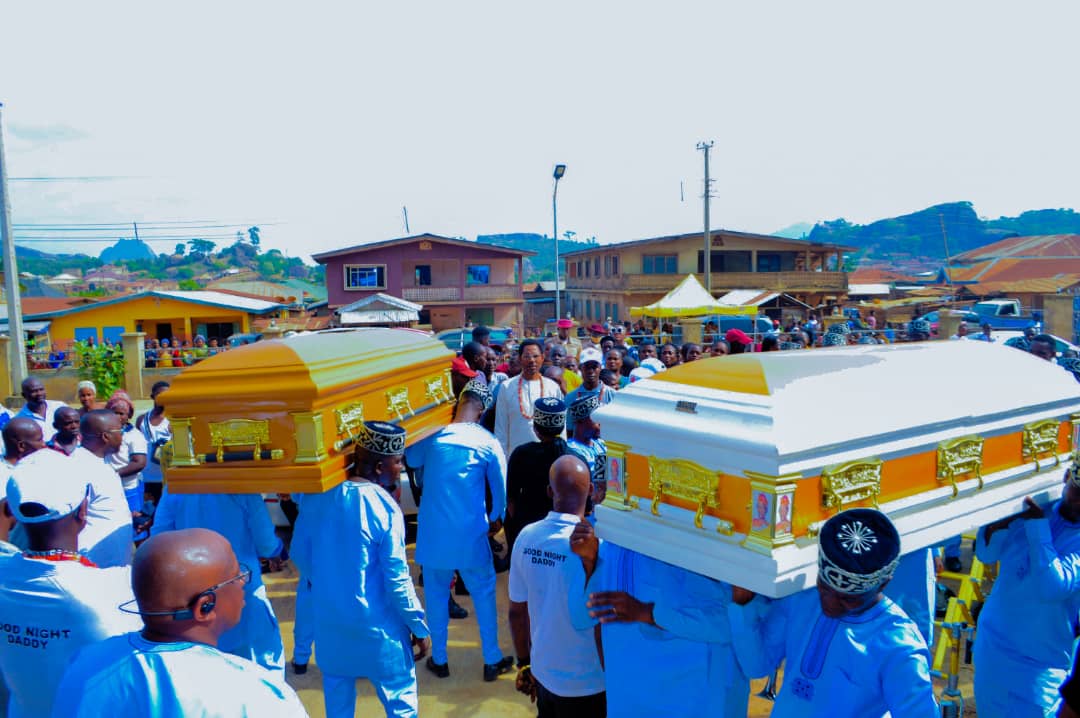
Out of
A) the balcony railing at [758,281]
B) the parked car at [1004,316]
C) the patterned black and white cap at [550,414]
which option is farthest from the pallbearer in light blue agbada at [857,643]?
the balcony railing at [758,281]

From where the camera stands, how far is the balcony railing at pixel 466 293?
3069 centimetres

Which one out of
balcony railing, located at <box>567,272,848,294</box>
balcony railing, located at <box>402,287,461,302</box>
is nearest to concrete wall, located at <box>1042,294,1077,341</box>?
balcony railing, located at <box>567,272,848,294</box>

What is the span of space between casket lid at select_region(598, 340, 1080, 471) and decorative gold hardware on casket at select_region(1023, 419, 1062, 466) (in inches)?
2.5

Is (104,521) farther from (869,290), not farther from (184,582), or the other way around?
(869,290)

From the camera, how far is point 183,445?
128 inches

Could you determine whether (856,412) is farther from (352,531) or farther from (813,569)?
(352,531)

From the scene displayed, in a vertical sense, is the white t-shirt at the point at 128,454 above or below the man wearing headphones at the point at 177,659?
below

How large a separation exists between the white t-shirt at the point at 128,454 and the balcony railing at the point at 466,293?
24610 mm

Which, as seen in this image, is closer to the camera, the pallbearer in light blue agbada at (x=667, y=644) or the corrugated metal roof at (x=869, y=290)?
the pallbearer in light blue agbada at (x=667, y=644)

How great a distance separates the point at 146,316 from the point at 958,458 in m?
31.4

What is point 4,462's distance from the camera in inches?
173

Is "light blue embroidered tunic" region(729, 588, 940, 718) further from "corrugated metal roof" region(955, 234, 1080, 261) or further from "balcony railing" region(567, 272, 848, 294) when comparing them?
"corrugated metal roof" region(955, 234, 1080, 261)

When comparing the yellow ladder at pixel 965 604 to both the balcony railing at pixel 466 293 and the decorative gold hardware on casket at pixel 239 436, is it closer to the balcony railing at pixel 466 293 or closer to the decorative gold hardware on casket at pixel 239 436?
the decorative gold hardware on casket at pixel 239 436

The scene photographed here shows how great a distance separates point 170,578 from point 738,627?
175cm
